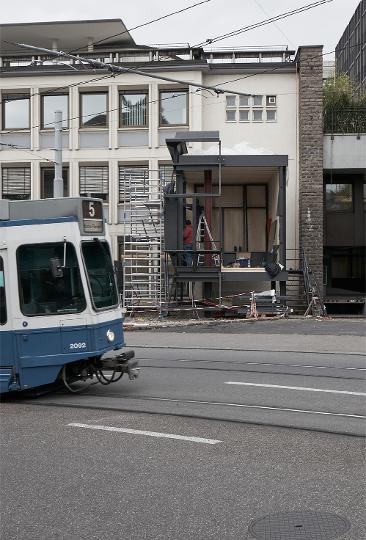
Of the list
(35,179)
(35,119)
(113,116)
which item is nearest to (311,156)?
(113,116)

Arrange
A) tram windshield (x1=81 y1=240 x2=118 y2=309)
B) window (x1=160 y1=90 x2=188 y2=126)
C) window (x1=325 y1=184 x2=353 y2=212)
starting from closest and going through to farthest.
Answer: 1. tram windshield (x1=81 y1=240 x2=118 y2=309)
2. window (x1=160 y1=90 x2=188 y2=126)
3. window (x1=325 y1=184 x2=353 y2=212)

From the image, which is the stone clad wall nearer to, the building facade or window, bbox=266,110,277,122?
the building facade

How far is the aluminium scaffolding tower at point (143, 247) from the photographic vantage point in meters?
24.7

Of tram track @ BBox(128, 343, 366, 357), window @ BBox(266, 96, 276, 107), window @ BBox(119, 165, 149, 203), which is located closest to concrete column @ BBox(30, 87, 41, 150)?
window @ BBox(119, 165, 149, 203)

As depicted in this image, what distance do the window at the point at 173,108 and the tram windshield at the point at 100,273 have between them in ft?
65.2

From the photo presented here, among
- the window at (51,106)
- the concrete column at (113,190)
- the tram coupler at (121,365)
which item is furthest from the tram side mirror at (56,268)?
the window at (51,106)

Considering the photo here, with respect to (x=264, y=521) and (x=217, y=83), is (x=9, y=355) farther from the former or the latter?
(x=217, y=83)

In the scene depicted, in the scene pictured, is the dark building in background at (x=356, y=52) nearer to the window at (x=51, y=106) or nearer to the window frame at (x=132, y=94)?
the window frame at (x=132, y=94)

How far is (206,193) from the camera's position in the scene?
935 inches

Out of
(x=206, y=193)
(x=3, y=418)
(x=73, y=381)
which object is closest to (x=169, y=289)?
(x=206, y=193)

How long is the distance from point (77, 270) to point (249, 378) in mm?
3638

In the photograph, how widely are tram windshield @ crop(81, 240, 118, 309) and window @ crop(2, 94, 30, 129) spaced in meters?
Answer: 21.8

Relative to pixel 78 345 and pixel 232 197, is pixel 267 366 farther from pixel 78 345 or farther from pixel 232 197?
pixel 232 197

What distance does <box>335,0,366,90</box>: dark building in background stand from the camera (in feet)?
243
